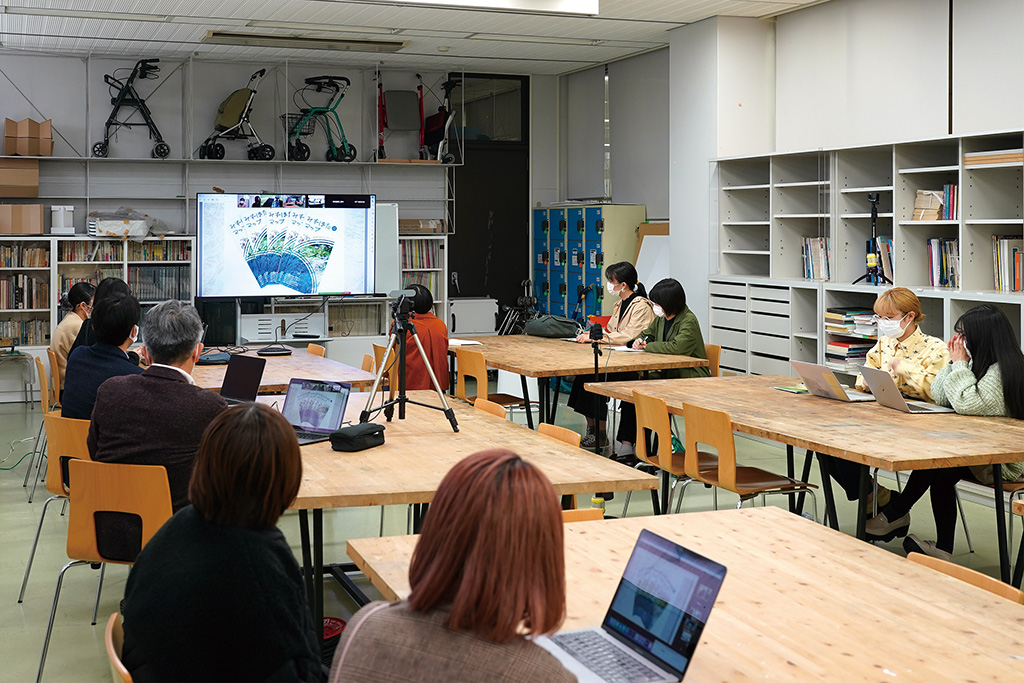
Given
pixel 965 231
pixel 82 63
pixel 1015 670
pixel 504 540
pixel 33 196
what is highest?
pixel 82 63

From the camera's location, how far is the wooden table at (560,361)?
5.94m

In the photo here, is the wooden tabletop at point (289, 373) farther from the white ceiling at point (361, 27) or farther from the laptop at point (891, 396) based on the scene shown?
the white ceiling at point (361, 27)

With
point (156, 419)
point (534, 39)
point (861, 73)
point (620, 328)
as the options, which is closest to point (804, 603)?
point (156, 419)

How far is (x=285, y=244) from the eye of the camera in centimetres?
913

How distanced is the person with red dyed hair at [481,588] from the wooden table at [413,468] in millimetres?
1480

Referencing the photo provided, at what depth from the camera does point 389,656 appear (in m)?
1.52

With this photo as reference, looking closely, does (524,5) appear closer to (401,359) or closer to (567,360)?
(567,360)

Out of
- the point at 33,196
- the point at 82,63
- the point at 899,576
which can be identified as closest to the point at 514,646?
the point at 899,576

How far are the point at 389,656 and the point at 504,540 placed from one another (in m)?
0.25

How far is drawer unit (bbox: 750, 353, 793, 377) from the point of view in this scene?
7.39 metres

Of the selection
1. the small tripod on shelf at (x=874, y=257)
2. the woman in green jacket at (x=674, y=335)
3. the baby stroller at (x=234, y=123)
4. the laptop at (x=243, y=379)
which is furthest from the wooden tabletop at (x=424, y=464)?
the baby stroller at (x=234, y=123)

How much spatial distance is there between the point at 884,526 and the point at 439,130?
7078 millimetres

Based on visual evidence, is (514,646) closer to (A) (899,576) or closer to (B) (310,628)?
(B) (310,628)

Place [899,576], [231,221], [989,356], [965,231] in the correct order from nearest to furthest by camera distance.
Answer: [899,576] → [989,356] → [965,231] → [231,221]
